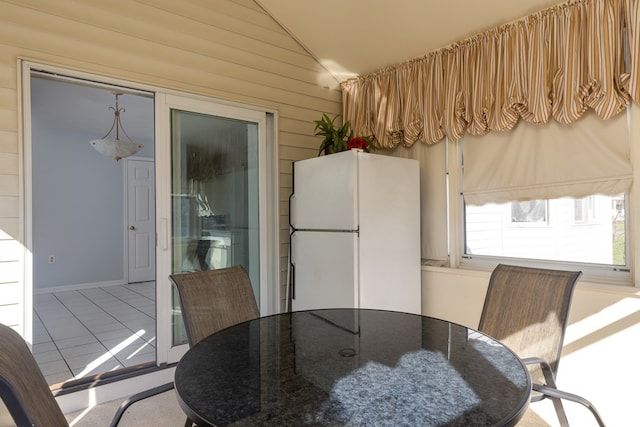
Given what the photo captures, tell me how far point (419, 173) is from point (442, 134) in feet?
1.22

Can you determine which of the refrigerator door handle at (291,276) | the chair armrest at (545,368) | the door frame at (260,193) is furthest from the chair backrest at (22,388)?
the refrigerator door handle at (291,276)

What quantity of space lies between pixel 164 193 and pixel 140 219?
427cm

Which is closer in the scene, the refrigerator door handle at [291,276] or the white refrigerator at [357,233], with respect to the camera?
the white refrigerator at [357,233]

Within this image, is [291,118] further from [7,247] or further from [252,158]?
[7,247]

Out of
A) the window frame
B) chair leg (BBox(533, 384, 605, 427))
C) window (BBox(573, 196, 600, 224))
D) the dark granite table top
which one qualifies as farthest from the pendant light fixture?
chair leg (BBox(533, 384, 605, 427))

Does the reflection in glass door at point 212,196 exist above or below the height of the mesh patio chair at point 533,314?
above

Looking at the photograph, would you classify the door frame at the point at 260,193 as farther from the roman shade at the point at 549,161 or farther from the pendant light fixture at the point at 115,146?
the pendant light fixture at the point at 115,146

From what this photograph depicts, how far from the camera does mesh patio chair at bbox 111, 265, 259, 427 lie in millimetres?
1826

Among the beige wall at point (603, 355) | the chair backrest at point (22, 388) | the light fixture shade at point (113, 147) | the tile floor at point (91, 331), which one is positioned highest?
the light fixture shade at point (113, 147)

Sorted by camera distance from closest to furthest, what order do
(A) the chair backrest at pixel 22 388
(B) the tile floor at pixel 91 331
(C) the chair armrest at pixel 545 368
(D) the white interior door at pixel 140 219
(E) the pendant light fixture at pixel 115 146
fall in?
1. (A) the chair backrest at pixel 22 388
2. (C) the chair armrest at pixel 545 368
3. (B) the tile floor at pixel 91 331
4. (E) the pendant light fixture at pixel 115 146
5. (D) the white interior door at pixel 140 219

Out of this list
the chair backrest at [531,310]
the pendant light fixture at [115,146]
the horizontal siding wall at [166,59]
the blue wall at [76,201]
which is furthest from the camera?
the blue wall at [76,201]

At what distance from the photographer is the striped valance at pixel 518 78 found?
2258mm

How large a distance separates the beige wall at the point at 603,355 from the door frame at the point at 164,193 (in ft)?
7.38

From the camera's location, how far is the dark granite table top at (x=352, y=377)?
92 cm
